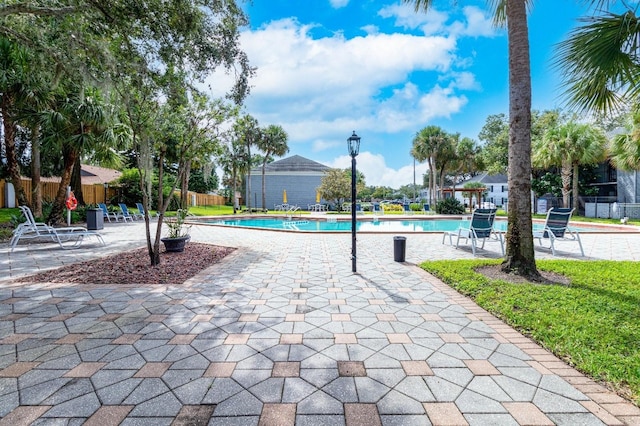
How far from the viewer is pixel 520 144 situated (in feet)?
15.2

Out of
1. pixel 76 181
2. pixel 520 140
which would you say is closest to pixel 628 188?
pixel 520 140

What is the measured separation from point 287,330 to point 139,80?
17.1 feet

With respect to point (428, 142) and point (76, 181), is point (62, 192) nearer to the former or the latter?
point (76, 181)

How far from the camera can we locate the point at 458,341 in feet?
9.08

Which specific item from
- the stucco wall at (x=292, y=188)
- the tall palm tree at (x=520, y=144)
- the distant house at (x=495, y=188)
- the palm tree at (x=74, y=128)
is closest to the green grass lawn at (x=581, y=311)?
the tall palm tree at (x=520, y=144)

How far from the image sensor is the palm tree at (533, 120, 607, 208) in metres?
18.3

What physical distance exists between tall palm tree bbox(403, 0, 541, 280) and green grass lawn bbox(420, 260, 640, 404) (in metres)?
0.66

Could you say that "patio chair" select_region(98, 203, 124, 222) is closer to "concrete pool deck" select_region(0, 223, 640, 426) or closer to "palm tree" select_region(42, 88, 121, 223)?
"palm tree" select_region(42, 88, 121, 223)

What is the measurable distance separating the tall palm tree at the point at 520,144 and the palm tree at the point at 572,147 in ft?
57.9

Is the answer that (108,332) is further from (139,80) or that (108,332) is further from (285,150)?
(285,150)

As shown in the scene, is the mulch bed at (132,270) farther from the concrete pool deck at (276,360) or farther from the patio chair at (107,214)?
the patio chair at (107,214)

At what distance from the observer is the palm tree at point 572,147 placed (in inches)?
719

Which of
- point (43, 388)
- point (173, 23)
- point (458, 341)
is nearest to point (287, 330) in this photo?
point (458, 341)

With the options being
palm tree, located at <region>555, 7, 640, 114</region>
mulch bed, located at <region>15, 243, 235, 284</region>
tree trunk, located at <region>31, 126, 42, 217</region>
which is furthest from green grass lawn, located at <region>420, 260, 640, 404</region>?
tree trunk, located at <region>31, 126, 42, 217</region>
